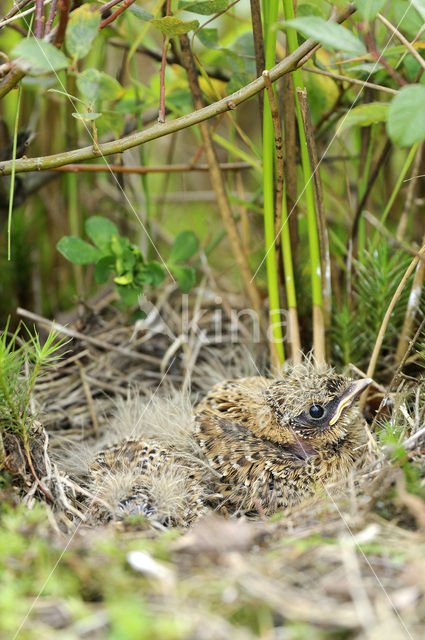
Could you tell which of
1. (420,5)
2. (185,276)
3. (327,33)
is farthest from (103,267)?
(420,5)

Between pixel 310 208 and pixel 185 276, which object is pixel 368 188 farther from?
pixel 185 276

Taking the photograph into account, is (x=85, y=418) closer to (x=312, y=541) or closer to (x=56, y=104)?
(x=312, y=541)

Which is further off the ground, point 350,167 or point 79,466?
point 350,167

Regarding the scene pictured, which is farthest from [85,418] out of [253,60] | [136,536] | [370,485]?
[253,60]

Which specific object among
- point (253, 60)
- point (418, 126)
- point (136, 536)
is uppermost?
point (253, 60)

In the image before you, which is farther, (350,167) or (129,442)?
(350,167)

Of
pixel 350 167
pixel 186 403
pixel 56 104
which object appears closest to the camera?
pixel 186 403

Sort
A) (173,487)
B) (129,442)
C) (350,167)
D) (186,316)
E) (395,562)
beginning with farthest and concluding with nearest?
(350,167)
(186,316)
(129,442)
(173,487)
(395,562)
